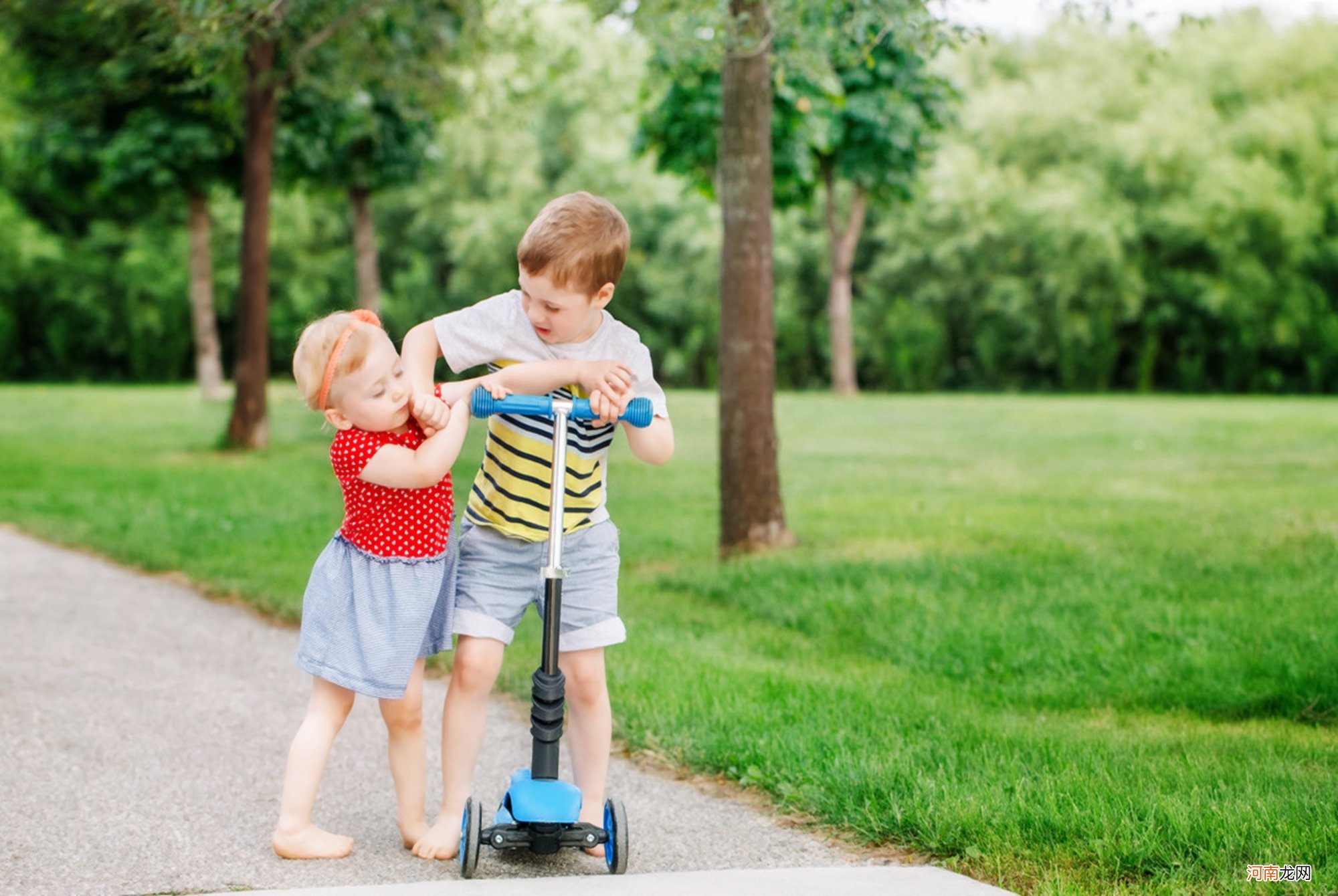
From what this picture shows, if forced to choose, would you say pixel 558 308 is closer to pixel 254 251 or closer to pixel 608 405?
pixel 608 405

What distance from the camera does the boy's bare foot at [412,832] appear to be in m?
3.56

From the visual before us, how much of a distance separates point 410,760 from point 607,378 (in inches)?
45.8

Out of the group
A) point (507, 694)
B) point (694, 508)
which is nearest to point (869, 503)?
point (694, 508)

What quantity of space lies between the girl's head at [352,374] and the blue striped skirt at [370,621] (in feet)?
1.19

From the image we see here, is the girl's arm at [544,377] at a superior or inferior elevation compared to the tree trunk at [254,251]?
inferior

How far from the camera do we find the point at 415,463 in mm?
3254

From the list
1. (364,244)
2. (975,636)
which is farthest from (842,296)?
(975,636)

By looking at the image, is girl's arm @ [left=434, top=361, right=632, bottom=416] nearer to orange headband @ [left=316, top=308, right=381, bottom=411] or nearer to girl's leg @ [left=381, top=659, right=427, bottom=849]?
orange headband @ [left=316, top=308, right=381, bottom=411]

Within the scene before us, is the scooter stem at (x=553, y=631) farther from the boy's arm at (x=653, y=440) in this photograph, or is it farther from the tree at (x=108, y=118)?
the tree at (x=108, y=118)

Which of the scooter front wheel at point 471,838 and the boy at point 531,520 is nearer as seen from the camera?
the scooter front wheel at point 471,838

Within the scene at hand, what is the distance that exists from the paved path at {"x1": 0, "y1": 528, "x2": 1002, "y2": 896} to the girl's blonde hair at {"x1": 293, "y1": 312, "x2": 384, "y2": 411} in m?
1.18

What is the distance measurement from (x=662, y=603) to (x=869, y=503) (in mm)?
4027

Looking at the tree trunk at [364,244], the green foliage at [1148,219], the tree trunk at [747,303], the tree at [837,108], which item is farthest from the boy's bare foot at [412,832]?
the green foliage at [1148,219]

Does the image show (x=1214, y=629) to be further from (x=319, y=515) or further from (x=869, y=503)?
(x=319, y=515)
